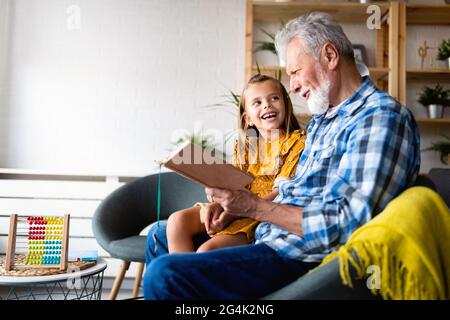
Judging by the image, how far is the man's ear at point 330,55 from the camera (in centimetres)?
138

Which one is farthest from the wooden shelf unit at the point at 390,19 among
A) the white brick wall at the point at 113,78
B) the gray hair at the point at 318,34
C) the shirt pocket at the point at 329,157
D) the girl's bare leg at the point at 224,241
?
the shirt pocket at the point at 329,157

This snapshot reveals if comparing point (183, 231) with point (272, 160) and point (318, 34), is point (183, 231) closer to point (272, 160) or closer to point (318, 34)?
point (272, 160)

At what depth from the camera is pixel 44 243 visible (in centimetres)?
190

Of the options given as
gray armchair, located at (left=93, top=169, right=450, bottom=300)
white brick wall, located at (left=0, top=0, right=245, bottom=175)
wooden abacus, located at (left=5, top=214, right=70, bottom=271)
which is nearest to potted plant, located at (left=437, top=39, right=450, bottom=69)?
white brick wall, located at (left=0, top=0, right=245, bottom=175)

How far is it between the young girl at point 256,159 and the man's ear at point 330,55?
0.43 metres

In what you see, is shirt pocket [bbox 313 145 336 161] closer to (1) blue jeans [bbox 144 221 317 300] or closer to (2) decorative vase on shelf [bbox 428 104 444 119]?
(1) blue jeans [bbox 144 221 317 300]

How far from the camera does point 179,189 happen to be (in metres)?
2.78

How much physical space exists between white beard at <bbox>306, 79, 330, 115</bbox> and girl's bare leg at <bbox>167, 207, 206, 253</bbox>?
2.01 ft

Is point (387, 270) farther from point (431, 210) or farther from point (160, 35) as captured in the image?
point (160, 35)

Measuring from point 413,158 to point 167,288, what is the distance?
2.34 ft

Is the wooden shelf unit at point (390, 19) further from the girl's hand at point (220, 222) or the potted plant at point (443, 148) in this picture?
the girl's hand at point (220, 222)

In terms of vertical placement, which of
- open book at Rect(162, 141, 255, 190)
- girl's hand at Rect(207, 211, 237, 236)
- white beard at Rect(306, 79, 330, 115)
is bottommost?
girl's hand at Rect(207, 211, 237, 236)

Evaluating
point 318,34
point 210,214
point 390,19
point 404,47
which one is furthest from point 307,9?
point 210,214

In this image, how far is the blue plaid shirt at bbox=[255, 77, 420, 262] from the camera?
1.07 m
